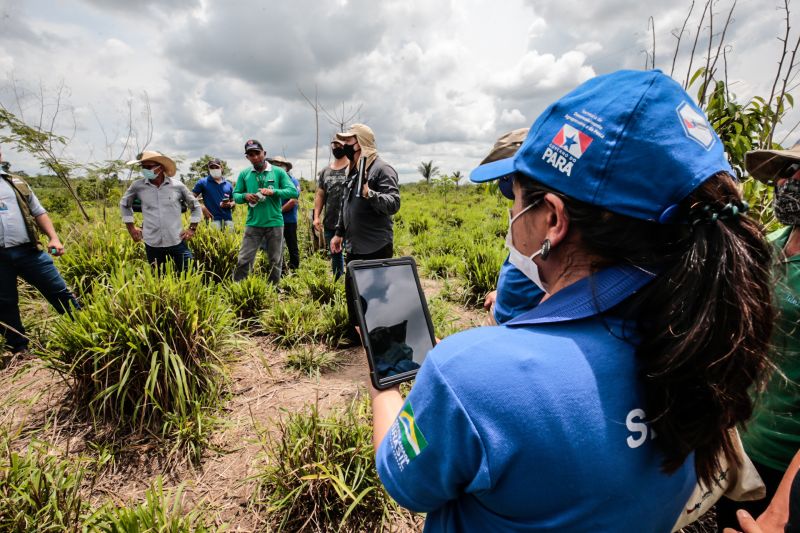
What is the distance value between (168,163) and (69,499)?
3.69m

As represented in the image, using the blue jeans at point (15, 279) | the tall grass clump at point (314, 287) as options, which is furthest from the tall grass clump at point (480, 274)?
the blue jeans at point (15, 279)

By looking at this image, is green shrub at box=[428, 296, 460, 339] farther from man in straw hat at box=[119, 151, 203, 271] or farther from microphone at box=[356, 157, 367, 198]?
man in straw hat at box=[119, 151, 203, 271]

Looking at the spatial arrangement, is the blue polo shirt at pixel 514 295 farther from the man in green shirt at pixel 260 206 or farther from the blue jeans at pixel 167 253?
the blue jeans at pixel 167 253

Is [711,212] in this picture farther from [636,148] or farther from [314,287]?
[314,287]

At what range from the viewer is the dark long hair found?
0.60m

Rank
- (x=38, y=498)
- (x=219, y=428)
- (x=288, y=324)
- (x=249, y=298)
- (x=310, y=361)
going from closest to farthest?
(x=38, y=498) → (x=219, y=428) → (x=310, y=361) → (x=288, y=324) → (x=249, y=298)

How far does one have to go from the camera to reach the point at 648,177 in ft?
2.08

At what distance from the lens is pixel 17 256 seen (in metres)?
3.44

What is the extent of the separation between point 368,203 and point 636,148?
3.06 metres

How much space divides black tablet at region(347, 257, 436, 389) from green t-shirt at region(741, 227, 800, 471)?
4.01 feet

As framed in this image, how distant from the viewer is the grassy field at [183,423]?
1896 millimetres

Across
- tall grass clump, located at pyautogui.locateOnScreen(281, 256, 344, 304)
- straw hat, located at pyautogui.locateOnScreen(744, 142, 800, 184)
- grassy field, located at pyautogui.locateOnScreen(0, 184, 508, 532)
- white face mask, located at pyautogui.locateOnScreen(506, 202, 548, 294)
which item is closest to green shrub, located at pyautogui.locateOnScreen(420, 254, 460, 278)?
tall grass clump, located at pyautogui.locateOnScreen(281, 256, 344, 304)

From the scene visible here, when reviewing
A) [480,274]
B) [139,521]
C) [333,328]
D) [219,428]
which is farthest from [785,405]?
[480,274]

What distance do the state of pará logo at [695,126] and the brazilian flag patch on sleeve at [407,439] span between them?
695mm
